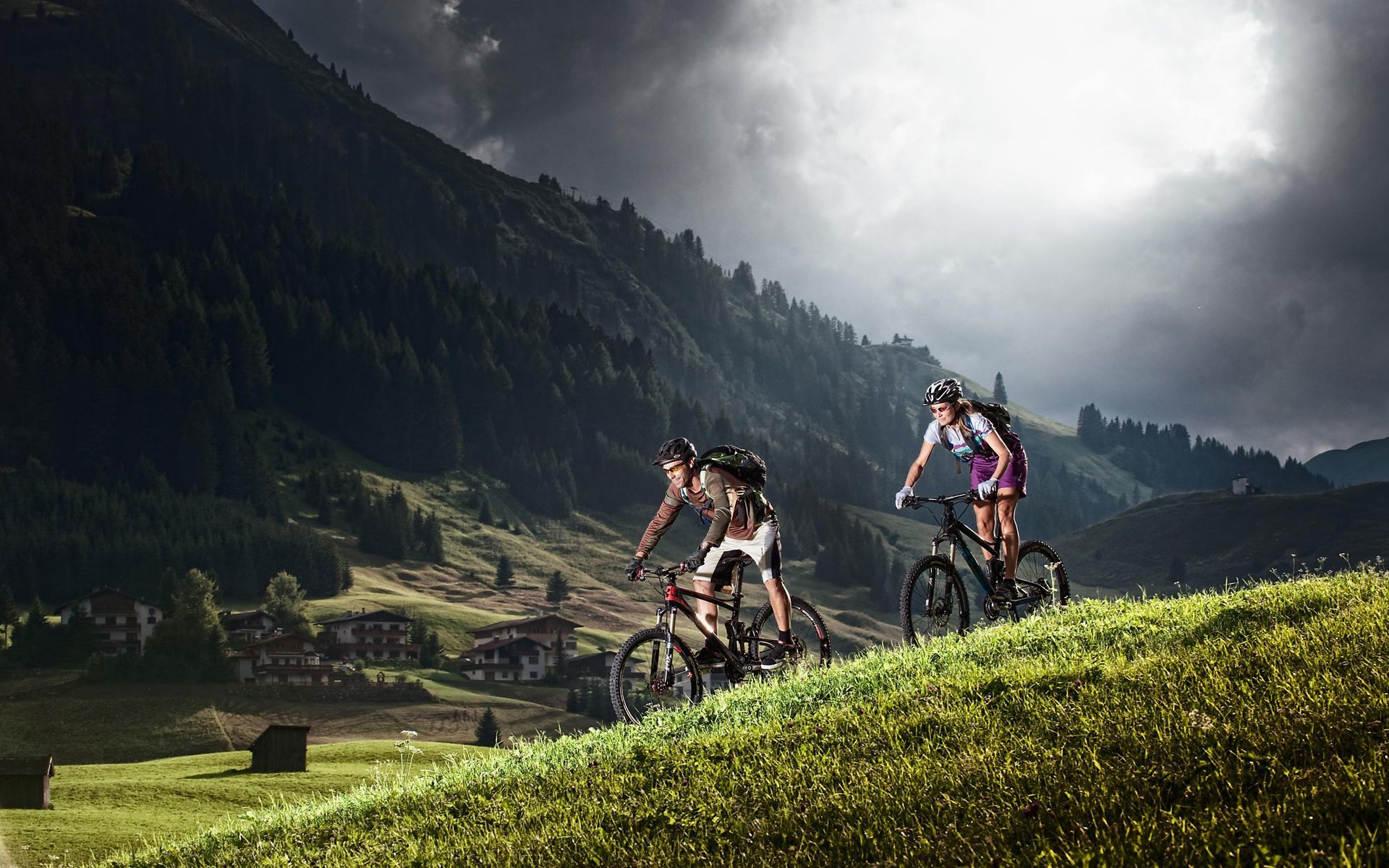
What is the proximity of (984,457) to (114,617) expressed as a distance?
640ft

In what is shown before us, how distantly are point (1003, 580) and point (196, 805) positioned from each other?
50.6m

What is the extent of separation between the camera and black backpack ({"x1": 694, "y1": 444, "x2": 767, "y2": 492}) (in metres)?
16.4

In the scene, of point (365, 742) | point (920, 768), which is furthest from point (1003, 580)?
point (365, 742)

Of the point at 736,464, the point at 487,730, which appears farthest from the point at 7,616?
the point at 736,464

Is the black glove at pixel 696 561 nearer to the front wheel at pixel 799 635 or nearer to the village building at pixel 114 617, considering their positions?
the front wheel at pixel 799 635

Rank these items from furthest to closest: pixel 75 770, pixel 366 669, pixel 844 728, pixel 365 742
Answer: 1. pixel 366 669
2. pixel 365 742
3. pixel 75 770
4. pixel 844 728

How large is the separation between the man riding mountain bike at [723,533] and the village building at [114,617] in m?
186

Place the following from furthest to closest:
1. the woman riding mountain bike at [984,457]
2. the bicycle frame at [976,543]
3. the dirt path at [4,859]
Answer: the dirt path at [4,859] < the woman riding mountain bike at [984,457] < the bicycle frame at [976,543]

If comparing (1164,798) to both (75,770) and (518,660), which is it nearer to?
(75,770)

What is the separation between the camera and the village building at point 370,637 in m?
190

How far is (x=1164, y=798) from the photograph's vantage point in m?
7.07

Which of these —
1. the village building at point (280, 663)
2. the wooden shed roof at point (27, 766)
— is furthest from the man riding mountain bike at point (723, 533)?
the village building at point (280, 663)

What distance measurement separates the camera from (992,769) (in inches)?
320

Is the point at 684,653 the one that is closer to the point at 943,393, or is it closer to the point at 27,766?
the point at 943,393
